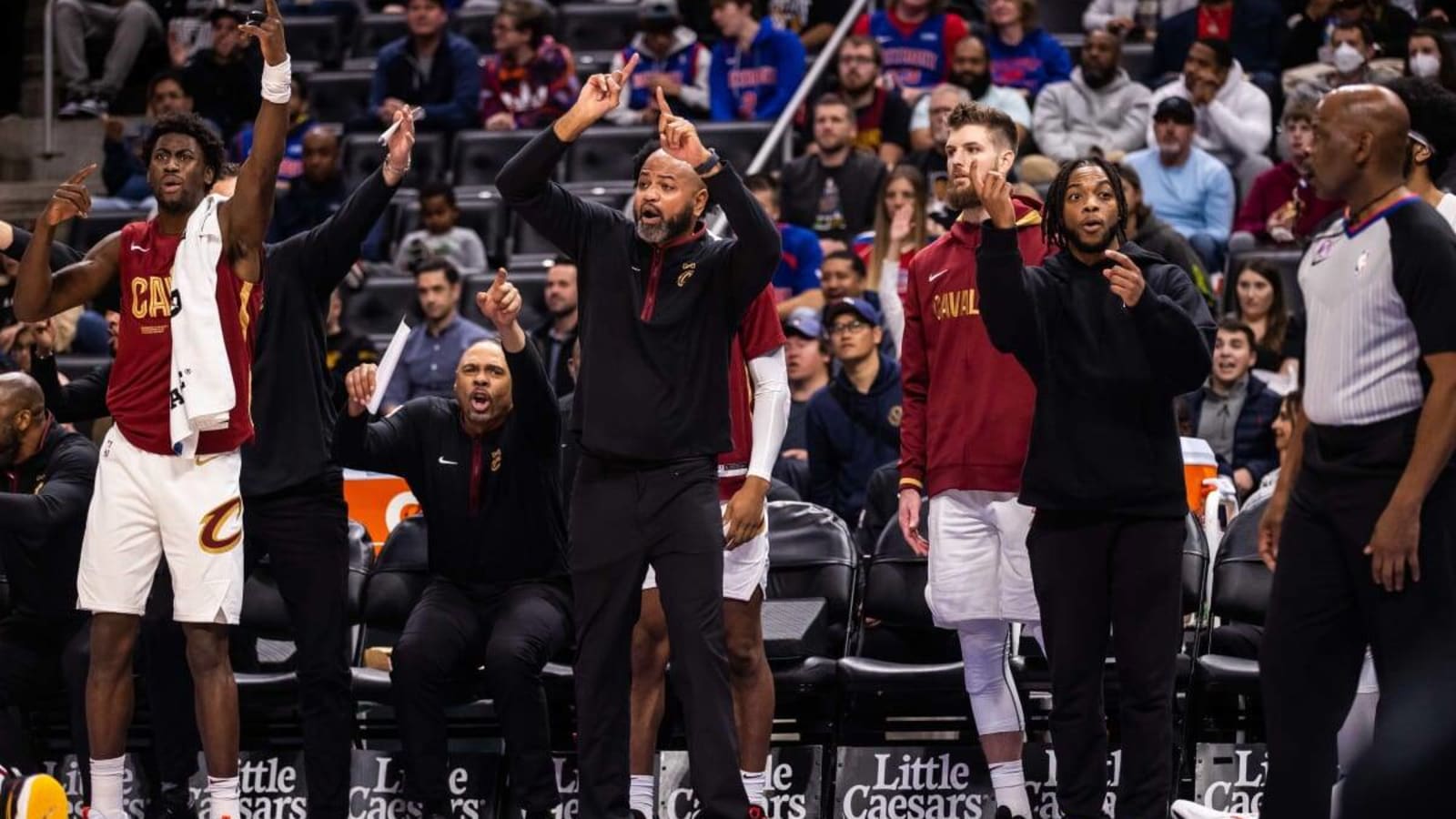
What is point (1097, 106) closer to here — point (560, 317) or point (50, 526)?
point (560, 317)

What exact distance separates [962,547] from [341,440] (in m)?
1.96

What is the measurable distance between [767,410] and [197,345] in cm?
165

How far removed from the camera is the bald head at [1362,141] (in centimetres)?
469

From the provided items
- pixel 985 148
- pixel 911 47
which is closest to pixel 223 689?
pixel 985 148

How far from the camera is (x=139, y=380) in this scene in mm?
6168

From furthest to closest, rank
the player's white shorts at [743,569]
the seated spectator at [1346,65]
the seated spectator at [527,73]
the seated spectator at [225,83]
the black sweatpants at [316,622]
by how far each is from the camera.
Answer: the seated spectator at [225,83] → the seated spectator at [527,73] → the seated spectator at [1346,65] → the black sweatpants at [316,622] → the player's white shorts at [743,569]

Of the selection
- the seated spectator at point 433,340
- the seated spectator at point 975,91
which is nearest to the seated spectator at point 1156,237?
the seated spectator at point 975,91

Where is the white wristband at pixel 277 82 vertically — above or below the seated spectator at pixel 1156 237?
above

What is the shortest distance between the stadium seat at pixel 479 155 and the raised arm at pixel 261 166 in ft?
19.1

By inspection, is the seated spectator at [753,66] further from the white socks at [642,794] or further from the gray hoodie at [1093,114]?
the white socks at [642,794]

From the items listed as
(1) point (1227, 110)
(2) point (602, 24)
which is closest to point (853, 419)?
(1) point (1227, 110)

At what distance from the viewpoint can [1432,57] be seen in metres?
10.2

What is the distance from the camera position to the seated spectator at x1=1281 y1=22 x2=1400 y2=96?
34.7ft

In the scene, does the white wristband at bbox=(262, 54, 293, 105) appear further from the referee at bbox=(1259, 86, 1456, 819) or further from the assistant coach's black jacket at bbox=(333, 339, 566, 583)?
the referee at bbox=(1259, 86, 1456, 819)
